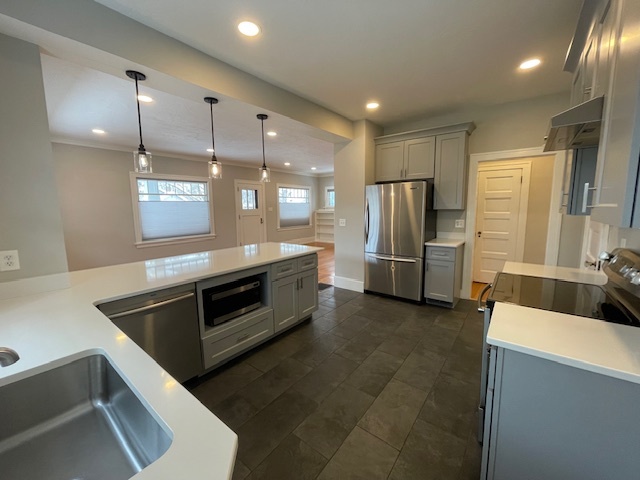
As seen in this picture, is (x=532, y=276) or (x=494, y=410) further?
(x=532, y=276)

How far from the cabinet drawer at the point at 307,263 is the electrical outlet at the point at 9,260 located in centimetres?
204

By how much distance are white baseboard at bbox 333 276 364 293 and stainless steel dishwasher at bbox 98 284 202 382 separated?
261 cm

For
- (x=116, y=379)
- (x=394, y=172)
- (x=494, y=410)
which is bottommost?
(x=494, y=410)

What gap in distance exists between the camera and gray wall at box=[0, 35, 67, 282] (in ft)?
4.75

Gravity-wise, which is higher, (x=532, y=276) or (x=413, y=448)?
(x=532, y=276)

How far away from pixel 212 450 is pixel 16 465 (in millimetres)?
740

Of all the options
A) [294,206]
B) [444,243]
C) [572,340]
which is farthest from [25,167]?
[294,206]

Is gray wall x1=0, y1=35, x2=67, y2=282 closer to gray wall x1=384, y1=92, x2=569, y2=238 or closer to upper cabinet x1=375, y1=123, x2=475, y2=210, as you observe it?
upper cabinet x1=375, y1=123, x2=475, y2=210

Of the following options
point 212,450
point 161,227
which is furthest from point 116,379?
point 161,227

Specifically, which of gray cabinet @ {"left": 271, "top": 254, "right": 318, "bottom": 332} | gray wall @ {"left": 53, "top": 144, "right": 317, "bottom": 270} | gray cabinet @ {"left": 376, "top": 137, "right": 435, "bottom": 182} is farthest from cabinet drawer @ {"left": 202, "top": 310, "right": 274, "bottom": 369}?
gray wall @ {"left": 53, "top": 144, "right": 317, "bottom": 270}

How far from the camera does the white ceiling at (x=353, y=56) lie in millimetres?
1689

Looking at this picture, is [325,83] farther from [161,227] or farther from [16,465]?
[161,227]

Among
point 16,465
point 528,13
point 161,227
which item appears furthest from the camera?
point 161,227

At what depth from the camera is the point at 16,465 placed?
30.4 inches
